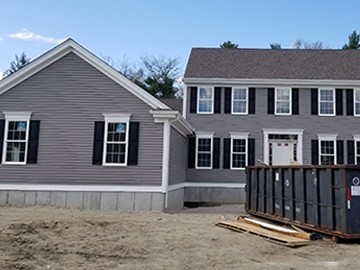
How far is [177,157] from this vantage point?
14.9m

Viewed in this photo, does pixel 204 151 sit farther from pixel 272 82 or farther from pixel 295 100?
pixel 295 100

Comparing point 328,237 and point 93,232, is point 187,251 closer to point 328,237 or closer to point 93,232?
point 93,232

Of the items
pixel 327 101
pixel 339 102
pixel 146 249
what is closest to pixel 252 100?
pixel 327 101

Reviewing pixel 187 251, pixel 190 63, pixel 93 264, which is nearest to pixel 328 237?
pixel 187 251

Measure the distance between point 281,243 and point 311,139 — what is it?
10.8 meters

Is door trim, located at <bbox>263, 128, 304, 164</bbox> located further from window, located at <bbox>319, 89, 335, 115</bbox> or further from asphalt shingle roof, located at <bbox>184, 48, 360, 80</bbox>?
asphalt shingle roof, located at <bbox>184, 48, 360, 80</bbox>

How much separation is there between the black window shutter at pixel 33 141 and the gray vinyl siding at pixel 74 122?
5.8 inches

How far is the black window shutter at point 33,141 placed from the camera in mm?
12846

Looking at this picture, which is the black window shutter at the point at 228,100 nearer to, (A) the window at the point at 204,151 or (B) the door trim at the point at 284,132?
(A) the window at the point at 204,151

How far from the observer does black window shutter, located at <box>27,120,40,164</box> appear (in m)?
12.8

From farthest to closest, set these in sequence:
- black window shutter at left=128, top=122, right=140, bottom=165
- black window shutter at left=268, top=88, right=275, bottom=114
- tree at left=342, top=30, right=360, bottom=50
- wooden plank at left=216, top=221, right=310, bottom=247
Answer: tree at left=342, top=30, right=360, bottom=50 < black window shutter at left=268, top=88, right=275, bottom=114 < black window shutter at left=128, top=122, right=140, bottom=165 < wooden plank at left=216, top=221, right=310, bottom=247

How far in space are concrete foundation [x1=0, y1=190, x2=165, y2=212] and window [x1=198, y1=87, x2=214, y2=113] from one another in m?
6.83

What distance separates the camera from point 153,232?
8742 millimetres

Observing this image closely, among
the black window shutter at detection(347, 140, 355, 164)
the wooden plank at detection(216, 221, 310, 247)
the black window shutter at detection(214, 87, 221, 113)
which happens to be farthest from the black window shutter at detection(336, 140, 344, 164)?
the wooden plank at detection(216, 221, 310, 247)
